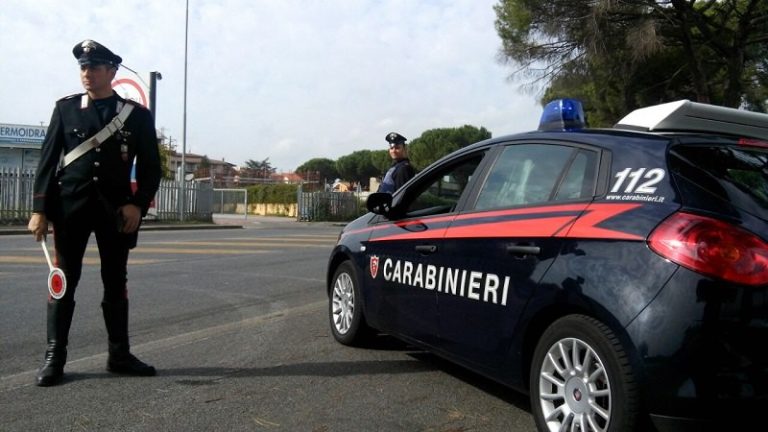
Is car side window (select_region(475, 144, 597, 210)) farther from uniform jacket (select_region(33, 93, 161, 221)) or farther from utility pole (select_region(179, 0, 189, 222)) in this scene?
utility pole (select_region(179, 0, 189, 222))

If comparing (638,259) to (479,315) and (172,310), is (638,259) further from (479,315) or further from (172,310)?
(172,310)

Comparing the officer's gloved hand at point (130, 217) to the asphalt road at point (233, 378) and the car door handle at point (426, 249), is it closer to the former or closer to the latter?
the asphalt road at point (233, 378)

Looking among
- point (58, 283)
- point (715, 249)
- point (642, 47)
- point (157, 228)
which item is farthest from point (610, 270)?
point (157, 228)

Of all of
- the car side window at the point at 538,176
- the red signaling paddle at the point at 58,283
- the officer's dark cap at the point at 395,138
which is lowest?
the red signaling paddle at the point at 58,283

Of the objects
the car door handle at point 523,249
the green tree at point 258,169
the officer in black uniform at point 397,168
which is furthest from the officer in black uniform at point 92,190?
the green tree at point 258,169

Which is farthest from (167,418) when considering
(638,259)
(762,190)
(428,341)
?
(762,190)

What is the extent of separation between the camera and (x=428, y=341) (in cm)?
391

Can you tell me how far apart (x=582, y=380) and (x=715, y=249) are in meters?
0.77

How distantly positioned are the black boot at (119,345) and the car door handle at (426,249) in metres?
1.85

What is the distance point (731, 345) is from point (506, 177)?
1.58 meters

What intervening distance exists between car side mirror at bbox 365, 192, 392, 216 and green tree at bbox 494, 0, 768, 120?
12.3m

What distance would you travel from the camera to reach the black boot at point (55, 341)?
3877 millimetres

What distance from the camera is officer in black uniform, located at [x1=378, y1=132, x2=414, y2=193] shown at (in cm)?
707

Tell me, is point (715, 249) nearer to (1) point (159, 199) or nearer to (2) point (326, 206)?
(1) point (159, 199)
